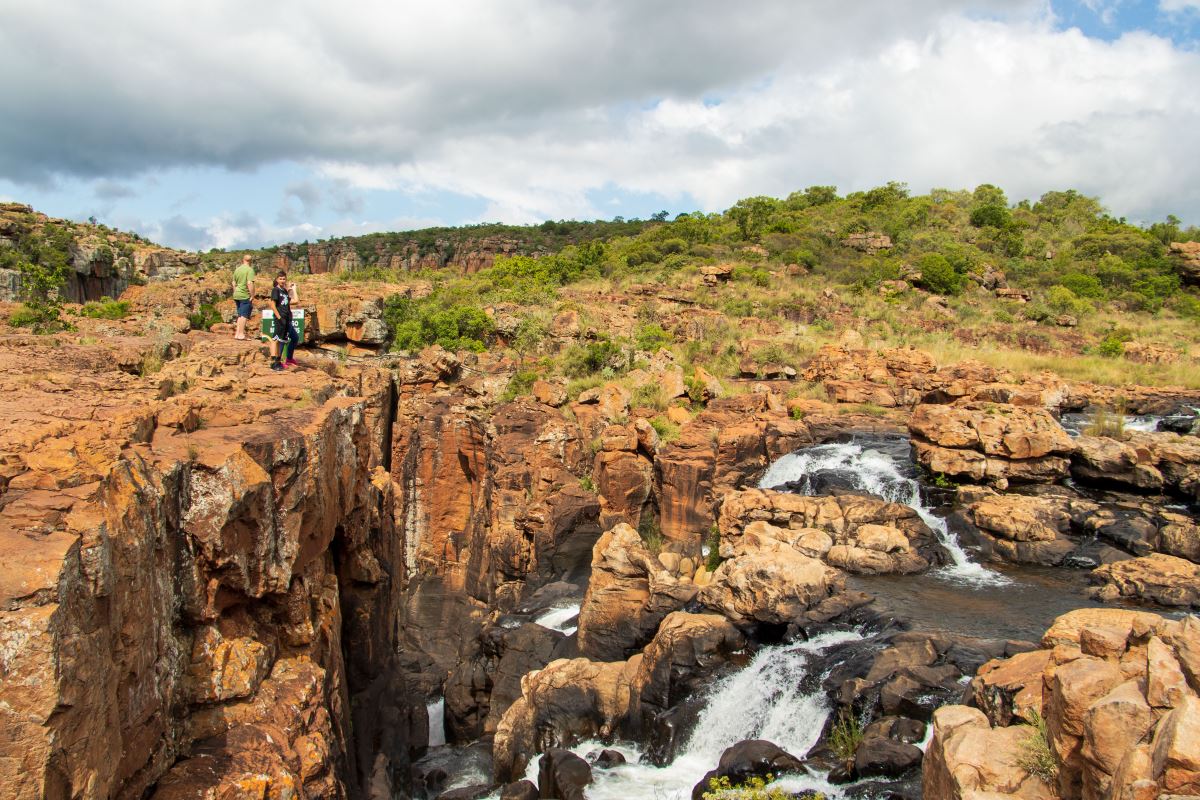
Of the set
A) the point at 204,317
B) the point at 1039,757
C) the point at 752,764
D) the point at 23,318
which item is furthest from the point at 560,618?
the point at 1039,757

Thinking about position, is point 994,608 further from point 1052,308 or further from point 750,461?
point 1052,308

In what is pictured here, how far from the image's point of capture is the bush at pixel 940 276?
4269cm

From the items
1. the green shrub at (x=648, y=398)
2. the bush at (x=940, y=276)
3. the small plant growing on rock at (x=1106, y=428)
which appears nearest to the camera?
the small plant growing on rock at (x=1106, y=428)

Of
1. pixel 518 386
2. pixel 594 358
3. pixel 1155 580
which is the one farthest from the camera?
pixel 594 358

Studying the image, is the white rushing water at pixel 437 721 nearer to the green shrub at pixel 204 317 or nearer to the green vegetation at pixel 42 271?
the green shrub at pixel 204 317

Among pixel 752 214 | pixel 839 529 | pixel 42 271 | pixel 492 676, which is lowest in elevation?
pixel 492 676

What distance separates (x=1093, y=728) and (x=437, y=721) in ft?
50.2

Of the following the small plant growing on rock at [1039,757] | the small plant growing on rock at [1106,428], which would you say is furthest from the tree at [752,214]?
the small plant growing on rock at [1039,757]

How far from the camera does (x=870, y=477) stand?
19812mm

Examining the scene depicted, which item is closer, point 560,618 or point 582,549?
point 560,618

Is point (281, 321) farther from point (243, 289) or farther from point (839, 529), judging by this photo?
point (839, 529)

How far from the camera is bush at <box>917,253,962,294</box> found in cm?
4269

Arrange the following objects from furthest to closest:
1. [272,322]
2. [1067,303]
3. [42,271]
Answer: [1067,303], [42,271], [272,322]

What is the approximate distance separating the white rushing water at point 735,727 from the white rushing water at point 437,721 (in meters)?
5.27
